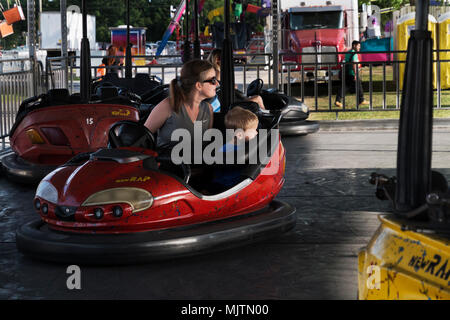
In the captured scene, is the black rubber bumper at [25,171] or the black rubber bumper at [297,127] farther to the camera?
the black rubber bumper at [297,127]

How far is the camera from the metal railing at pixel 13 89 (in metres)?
8.24

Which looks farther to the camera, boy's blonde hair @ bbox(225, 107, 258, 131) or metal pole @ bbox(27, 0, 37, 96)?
metal pole @ bbox(27, 0, 37, 96)

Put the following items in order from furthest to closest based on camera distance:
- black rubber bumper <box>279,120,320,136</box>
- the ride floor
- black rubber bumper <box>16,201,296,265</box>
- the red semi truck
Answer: the red semi truck → black rubber bumper <box>279,120,320,136</box> → black rubber bumper <box>16,201,296,265</box> → the ride floor

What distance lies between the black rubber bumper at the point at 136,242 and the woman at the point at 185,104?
0.73 meters

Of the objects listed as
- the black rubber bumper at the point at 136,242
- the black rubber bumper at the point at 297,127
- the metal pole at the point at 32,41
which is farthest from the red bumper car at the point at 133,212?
the metal pole at the point at 32,41

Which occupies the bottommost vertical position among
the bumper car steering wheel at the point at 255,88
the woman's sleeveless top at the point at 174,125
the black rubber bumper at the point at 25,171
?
the black rubber bumper at the point at 25,171

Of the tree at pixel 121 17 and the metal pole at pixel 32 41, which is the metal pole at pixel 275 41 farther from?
the tree at pixel 121 17

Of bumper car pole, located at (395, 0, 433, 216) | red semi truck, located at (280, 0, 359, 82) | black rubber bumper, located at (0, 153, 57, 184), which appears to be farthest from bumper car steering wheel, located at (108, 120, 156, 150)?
red semi truck, located at (280, 0, 359, 82)

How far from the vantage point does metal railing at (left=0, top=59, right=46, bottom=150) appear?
824 cm

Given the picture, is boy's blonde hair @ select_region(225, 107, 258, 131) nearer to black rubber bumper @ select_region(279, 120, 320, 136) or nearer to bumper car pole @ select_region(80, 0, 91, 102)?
bumper car pole @ select_region(80, 0, 91, 102)

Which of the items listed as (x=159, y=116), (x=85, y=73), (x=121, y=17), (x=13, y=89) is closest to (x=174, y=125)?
(x=159, y=116)

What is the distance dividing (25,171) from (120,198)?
270cm

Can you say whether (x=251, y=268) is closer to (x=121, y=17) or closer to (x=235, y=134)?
(x=235, y=134)

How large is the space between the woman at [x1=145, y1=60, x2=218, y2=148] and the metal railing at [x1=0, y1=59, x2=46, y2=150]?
392cm
